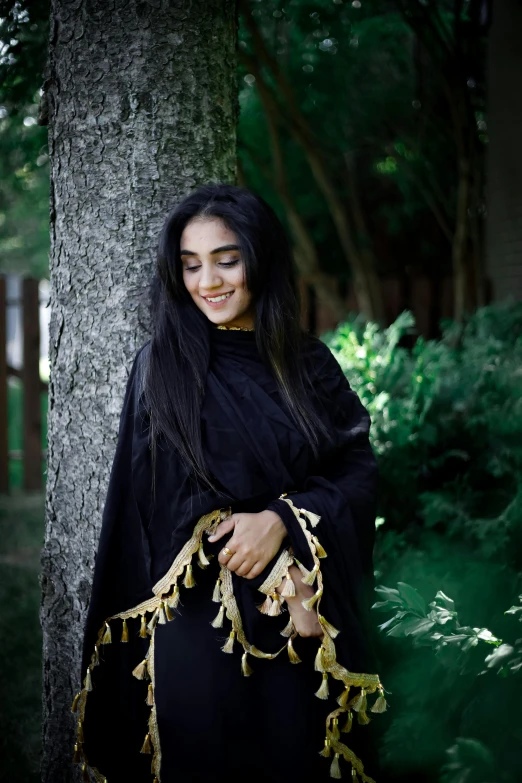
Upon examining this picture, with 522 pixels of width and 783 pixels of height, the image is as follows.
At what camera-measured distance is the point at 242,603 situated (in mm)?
1948

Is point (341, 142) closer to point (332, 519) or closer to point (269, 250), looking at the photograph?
point (269, 250)

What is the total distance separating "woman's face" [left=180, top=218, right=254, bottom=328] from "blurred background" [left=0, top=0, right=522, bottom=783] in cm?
95

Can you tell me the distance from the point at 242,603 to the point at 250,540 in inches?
7.2

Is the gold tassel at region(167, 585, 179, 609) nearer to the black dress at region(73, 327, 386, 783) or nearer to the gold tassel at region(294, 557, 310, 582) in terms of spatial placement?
the black dress at region(73, 327, 386, 783)

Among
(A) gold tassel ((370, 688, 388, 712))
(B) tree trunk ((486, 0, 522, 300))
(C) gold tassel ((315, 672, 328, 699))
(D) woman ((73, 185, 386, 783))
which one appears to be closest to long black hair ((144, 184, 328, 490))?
(D) woman ((73, 185, 386, 783))

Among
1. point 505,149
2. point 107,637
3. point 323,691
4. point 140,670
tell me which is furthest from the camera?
point 505,149

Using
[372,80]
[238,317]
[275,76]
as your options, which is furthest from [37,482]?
[238,317]

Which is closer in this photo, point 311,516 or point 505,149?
point 311,516

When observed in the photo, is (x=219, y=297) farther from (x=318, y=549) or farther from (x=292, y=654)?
(x=292, y=654)

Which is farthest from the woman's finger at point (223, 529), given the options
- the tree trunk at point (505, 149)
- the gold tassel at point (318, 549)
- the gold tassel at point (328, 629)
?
the tree trunk at point (505, 149)

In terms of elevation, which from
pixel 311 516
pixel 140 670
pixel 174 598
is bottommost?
pixel 140 670

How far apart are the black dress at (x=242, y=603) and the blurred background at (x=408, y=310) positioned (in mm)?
192

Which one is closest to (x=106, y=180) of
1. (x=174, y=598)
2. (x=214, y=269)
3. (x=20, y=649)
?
(x=214, y=269)

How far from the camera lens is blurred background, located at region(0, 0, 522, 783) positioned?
6.74ft
